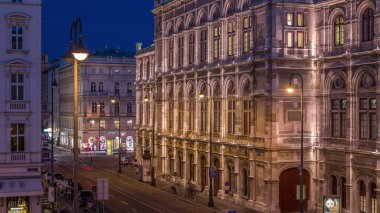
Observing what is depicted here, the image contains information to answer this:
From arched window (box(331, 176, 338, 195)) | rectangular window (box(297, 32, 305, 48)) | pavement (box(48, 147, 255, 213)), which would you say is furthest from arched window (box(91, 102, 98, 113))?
arched window (box(331, 176, 338, 195))

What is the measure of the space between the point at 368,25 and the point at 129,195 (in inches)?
1136

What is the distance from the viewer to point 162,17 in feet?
250

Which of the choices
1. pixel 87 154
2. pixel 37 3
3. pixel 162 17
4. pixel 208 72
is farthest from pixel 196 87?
pixel 87 154

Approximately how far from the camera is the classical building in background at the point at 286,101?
148 ft

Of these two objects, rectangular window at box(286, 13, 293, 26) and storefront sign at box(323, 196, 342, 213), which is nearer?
storefront sign at box(323, 196, 342, 213)

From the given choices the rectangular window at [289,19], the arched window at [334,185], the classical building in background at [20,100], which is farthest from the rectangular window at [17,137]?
the arched window at [334,185]

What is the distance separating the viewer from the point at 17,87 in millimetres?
40938

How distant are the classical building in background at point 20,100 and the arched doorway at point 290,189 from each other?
65.5 ft

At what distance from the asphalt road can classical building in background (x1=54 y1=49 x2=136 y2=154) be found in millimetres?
23101

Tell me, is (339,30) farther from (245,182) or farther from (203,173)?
(203,173)

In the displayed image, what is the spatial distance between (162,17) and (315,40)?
2935 cm

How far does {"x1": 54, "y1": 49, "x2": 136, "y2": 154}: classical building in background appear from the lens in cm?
11556

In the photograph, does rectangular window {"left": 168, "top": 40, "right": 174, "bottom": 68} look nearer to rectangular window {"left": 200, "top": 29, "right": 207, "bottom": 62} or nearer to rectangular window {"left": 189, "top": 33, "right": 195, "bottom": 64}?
rectangular window {"left": 189, "top": 33, "right": 195, "bottom": 64}

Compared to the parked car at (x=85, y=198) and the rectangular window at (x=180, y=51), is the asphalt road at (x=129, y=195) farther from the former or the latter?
the rectangular window at (x=180, y=51)
